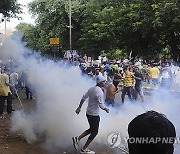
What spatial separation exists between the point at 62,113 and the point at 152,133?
7.82 m

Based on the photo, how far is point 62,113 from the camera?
31.7 ft

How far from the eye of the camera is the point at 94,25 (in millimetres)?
39656

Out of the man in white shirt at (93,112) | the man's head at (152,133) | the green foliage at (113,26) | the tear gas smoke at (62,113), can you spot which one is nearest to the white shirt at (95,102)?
the man in white shirt at (93,112)

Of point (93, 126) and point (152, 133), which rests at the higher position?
point (152, 133)

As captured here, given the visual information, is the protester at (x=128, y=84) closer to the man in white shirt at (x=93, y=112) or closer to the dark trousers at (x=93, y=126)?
the man in white shirt at (x=93, y=112)

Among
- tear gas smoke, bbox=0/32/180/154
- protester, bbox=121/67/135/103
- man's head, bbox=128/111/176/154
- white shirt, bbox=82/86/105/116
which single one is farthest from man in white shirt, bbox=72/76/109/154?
protester, bbox=121/67/135/103

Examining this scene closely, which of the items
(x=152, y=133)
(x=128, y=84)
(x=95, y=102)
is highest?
(x=152, y=133)

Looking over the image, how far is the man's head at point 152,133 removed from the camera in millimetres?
1903

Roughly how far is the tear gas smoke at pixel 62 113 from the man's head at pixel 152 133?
18.0 feet

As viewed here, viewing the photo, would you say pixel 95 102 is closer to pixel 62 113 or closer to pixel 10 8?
pixel 62 113

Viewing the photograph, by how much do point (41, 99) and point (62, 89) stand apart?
818mm

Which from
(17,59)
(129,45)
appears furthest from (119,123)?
(129,45)

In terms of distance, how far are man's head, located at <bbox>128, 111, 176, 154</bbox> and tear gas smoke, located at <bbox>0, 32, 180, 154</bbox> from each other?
18.0ft

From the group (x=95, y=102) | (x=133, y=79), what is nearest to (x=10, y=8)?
(x=133, y=79)
